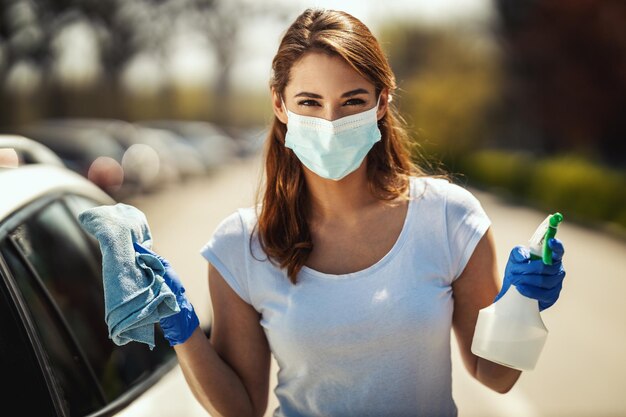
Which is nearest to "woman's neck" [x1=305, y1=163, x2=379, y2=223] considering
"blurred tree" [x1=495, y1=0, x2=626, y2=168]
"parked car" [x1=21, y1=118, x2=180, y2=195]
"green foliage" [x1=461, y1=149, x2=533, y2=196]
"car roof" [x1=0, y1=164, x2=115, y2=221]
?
"car roof" [x1=0, y1=164, x2=115, y2=221]

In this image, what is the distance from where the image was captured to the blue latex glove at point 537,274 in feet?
6.02

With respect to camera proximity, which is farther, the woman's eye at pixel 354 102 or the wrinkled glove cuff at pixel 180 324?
the woman's eye at pixel 354 102

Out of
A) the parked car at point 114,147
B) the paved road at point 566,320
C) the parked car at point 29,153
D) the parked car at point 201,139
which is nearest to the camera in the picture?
the parked car at point 29,153

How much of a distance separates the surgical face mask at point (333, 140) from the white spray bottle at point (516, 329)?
63 centimetres

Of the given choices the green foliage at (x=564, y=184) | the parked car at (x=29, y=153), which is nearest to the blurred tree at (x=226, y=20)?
the green foliage at (x=564, y=184)

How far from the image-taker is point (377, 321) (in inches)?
77.0

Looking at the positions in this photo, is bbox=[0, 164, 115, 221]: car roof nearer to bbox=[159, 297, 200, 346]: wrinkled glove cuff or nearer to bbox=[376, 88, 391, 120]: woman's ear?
bbox=[159, 297, 200, 346]: wrinkled glove cuff

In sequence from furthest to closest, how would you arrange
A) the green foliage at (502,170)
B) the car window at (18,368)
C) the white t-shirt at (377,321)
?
the green foliage at (502,170) < the white t-shirt at (377,321) < the car window at (18,368)

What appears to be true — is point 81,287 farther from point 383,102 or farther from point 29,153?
point 383,102

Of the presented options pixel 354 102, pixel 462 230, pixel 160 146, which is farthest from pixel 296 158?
pixel 160 146

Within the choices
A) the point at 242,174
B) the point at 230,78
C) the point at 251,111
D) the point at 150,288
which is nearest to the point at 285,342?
the point at 150,288

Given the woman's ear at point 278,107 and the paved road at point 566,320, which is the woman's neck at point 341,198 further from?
the paved road at point 566,320

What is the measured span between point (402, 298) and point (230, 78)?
4766 cm

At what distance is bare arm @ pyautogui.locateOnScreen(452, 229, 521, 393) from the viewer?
2.04 m
